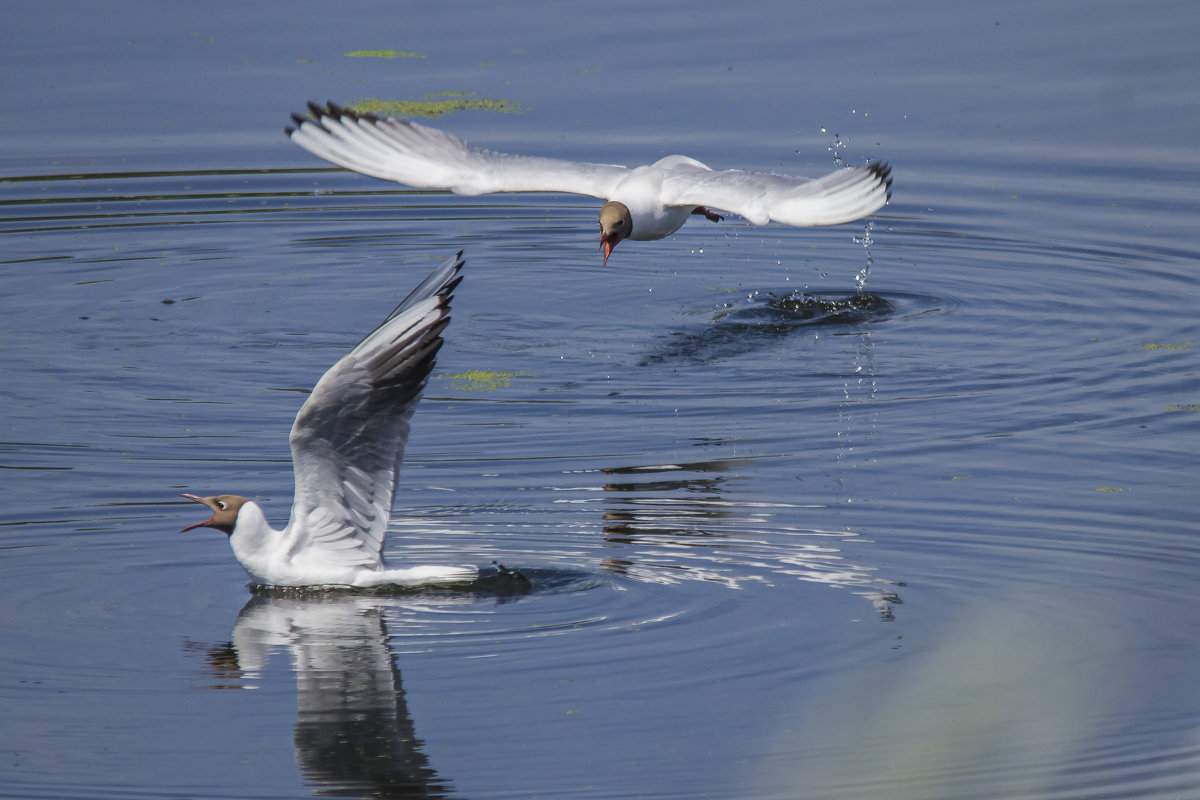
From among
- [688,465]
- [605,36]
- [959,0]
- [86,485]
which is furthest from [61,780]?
[959,0]

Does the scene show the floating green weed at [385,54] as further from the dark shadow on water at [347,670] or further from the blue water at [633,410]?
the dark shadow on water at [347,670]

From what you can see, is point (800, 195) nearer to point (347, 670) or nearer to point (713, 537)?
point (713, 537)

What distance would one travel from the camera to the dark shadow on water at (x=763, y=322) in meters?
11.7

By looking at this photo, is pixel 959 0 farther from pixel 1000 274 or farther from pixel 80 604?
pixel 80 604

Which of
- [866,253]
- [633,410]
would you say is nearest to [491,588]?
[633,410]

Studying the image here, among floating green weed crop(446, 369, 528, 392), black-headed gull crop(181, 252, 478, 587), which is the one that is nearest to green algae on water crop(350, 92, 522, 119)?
floating green weed crop(446, 369, 528, 392)

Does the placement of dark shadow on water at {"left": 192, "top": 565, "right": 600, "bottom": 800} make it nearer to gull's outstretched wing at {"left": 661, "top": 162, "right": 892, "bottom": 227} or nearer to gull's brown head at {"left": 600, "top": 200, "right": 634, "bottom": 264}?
gull's outstretched wing at {"left": 661, "top": 162, "right": 892, "bottom": 227}

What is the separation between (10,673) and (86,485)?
2237mm

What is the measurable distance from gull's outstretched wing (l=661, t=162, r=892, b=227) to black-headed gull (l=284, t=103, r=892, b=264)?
0.02 meters

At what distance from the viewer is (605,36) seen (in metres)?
18.9

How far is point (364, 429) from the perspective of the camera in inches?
307

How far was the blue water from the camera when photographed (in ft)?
20.9

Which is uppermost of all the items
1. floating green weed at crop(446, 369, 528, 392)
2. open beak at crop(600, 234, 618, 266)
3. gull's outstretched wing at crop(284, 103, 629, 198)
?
gull's outstretched wing at crop(284, 103, 629, 198)

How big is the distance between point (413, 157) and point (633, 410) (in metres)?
2.58
